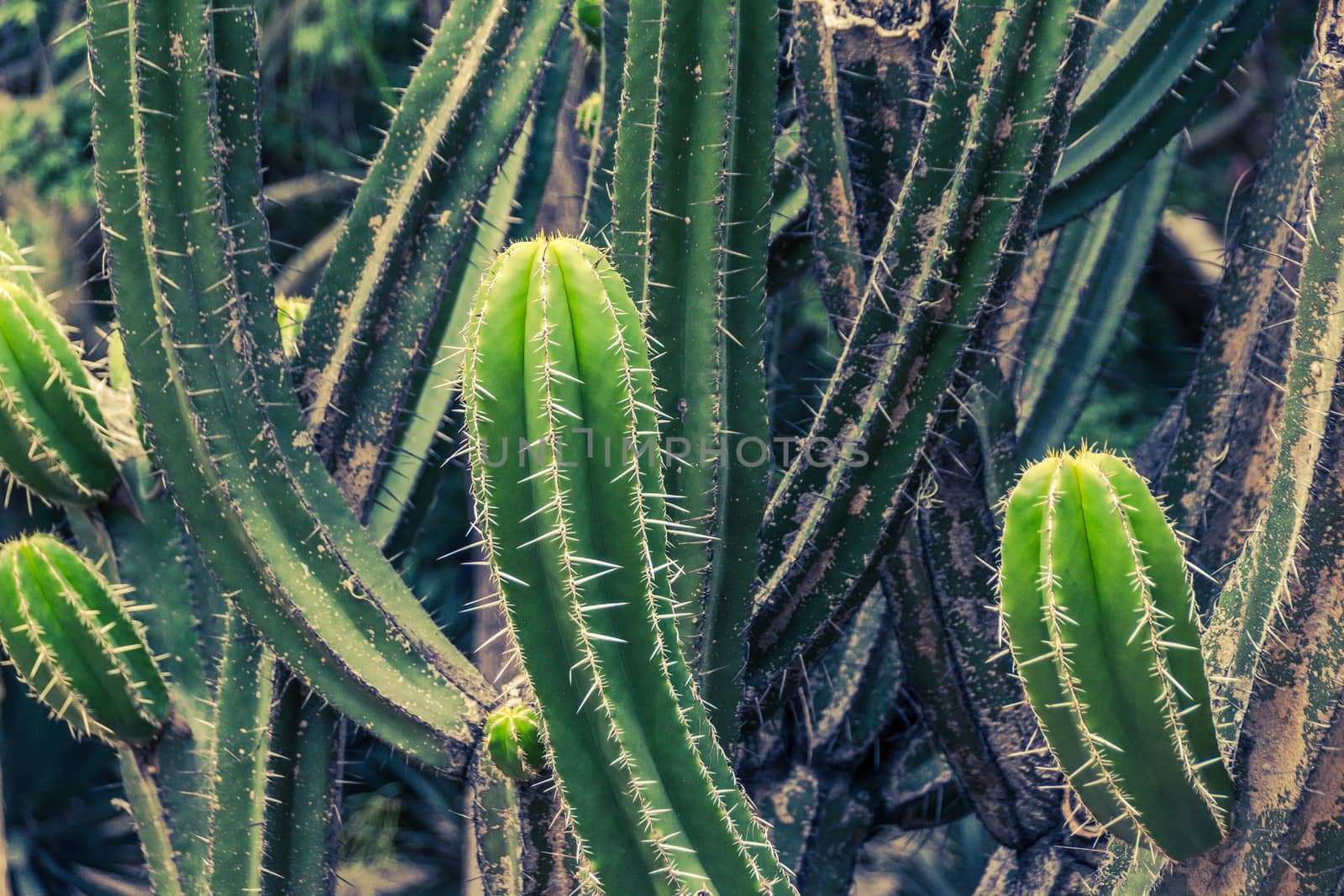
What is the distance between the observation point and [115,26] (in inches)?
49.3

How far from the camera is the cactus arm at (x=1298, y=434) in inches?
42.3

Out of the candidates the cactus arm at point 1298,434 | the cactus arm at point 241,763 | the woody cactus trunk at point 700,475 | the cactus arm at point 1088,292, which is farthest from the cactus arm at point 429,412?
the cactus arm at point 1298,434

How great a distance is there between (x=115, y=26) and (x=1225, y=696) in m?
1.36

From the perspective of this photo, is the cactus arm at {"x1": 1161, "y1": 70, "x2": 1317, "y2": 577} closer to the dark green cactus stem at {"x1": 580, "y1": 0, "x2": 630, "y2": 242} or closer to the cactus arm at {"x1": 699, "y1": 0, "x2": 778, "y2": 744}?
the cactus arm at {"x1": 699, "y1": 0, "x2": 778, "y2": 744}

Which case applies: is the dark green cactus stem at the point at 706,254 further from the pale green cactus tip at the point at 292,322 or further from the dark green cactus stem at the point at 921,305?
the pale green cactus tip at the point at 292,322

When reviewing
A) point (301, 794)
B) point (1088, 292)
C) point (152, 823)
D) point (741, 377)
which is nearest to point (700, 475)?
point (741, 377)

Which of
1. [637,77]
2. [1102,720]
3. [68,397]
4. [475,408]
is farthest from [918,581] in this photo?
[68,397]

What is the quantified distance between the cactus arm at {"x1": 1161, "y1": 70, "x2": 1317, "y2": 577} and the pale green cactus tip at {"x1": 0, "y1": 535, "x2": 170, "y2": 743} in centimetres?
148

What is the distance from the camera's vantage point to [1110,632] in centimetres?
92

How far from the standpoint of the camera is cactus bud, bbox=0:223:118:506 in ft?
4.82

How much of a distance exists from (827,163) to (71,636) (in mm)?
1170

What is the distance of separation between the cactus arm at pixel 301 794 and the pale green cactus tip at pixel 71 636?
0.24m

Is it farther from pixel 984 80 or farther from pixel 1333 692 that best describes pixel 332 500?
pixel 1333 692

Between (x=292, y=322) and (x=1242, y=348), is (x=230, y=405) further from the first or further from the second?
(x=1242, y=348)
